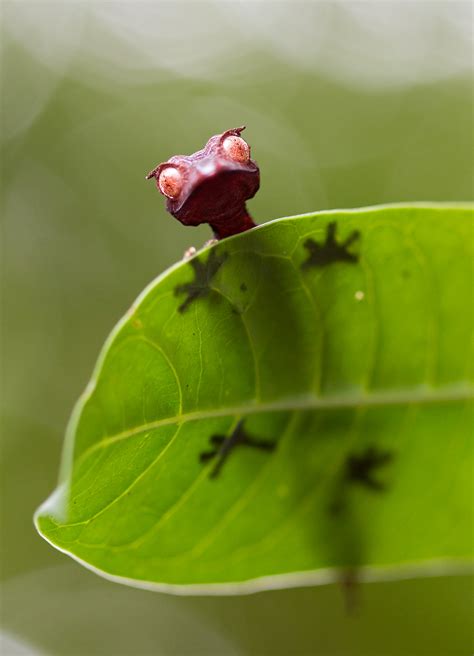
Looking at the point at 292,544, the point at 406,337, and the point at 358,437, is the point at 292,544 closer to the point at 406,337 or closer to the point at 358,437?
the point at 358,437

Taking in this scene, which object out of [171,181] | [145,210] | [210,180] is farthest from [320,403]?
[145,210]

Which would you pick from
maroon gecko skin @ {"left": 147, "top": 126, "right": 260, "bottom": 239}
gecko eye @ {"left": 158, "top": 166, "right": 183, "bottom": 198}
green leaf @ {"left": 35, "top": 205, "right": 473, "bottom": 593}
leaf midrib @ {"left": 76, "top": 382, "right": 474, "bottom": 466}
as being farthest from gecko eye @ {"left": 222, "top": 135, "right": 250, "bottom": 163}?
leaf midrib @ {"left": 76, "top": 382, "right": 474, "bottom": 466}

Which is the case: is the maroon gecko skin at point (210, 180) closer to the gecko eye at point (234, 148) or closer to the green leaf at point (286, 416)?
the gecko eye at point (234, 148)

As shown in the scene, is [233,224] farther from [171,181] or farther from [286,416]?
[286,416]

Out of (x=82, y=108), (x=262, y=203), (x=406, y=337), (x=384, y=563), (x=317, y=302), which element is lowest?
(x=384, y=563)

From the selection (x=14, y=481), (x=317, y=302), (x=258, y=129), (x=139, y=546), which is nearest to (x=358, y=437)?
(x=317, y=302)

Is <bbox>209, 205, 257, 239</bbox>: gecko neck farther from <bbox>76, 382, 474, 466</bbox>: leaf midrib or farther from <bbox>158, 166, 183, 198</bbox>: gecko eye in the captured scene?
<bbox>76, 382, 474, 466</bbox>: leaf midrib
